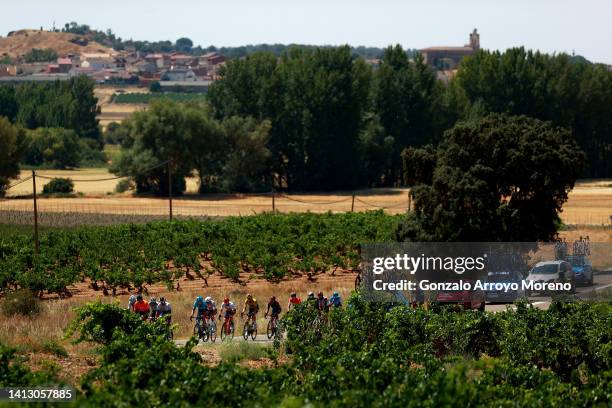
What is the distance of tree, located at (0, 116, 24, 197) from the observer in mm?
80062

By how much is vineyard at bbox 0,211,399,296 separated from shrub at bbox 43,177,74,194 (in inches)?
1226

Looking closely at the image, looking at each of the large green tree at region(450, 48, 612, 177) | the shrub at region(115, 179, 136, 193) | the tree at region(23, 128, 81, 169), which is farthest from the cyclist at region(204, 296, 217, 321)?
the tree at region(23, 128, 81, 169)

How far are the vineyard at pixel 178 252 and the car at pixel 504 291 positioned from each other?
11441 mm

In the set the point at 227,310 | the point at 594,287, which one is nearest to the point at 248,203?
the point at 594,287

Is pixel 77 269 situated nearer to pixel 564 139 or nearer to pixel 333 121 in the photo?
pixel 564 139

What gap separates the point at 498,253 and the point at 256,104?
58.5m

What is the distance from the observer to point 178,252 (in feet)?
142

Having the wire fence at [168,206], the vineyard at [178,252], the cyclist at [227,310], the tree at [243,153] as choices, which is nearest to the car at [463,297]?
the cyclist at [227,310]

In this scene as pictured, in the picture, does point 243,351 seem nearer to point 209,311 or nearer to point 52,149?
point 209,311

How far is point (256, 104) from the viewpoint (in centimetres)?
8856

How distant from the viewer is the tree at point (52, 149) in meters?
101

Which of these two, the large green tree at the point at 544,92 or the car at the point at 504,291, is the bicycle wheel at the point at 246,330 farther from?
the large green tree at the point at 544,92

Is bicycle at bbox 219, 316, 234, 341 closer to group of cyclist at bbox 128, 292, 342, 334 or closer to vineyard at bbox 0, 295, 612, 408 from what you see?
group of cyclist at bbox 128, 292, 342, 334

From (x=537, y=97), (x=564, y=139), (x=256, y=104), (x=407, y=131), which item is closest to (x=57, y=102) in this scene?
(x=256, y=104)
